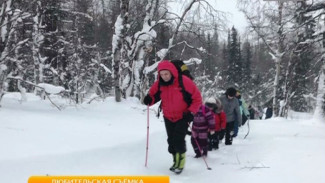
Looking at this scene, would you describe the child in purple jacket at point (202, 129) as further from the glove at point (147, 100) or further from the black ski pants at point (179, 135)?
the glove at point (147, 100)

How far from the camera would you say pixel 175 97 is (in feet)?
19.9

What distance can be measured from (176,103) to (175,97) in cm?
10

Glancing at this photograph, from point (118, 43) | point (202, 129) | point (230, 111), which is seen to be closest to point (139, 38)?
point (118, 43)

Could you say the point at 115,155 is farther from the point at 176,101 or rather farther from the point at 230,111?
the point at 230,111

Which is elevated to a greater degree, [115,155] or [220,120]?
[220,120]

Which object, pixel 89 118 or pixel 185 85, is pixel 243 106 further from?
pixel 185 85

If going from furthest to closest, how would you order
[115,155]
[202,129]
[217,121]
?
[217,121] < [202,129] < [115,155]

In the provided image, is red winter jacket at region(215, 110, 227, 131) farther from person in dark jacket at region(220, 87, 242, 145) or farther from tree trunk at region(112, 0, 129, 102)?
tree trunk at region(112, 0, 129, 102)

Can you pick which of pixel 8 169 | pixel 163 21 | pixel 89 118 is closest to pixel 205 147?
pixel 89 118

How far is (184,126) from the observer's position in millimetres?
6180

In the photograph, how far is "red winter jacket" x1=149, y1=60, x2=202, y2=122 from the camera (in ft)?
19.5

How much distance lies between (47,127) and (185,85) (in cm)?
273

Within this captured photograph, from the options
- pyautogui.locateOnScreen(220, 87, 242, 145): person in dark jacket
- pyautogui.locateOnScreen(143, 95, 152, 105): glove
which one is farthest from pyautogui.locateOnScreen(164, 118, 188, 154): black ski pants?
pyautogui.locateOnScreen(220, 87, 242, 145): person in dark jacket

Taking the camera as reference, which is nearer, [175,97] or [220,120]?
[175,97]
